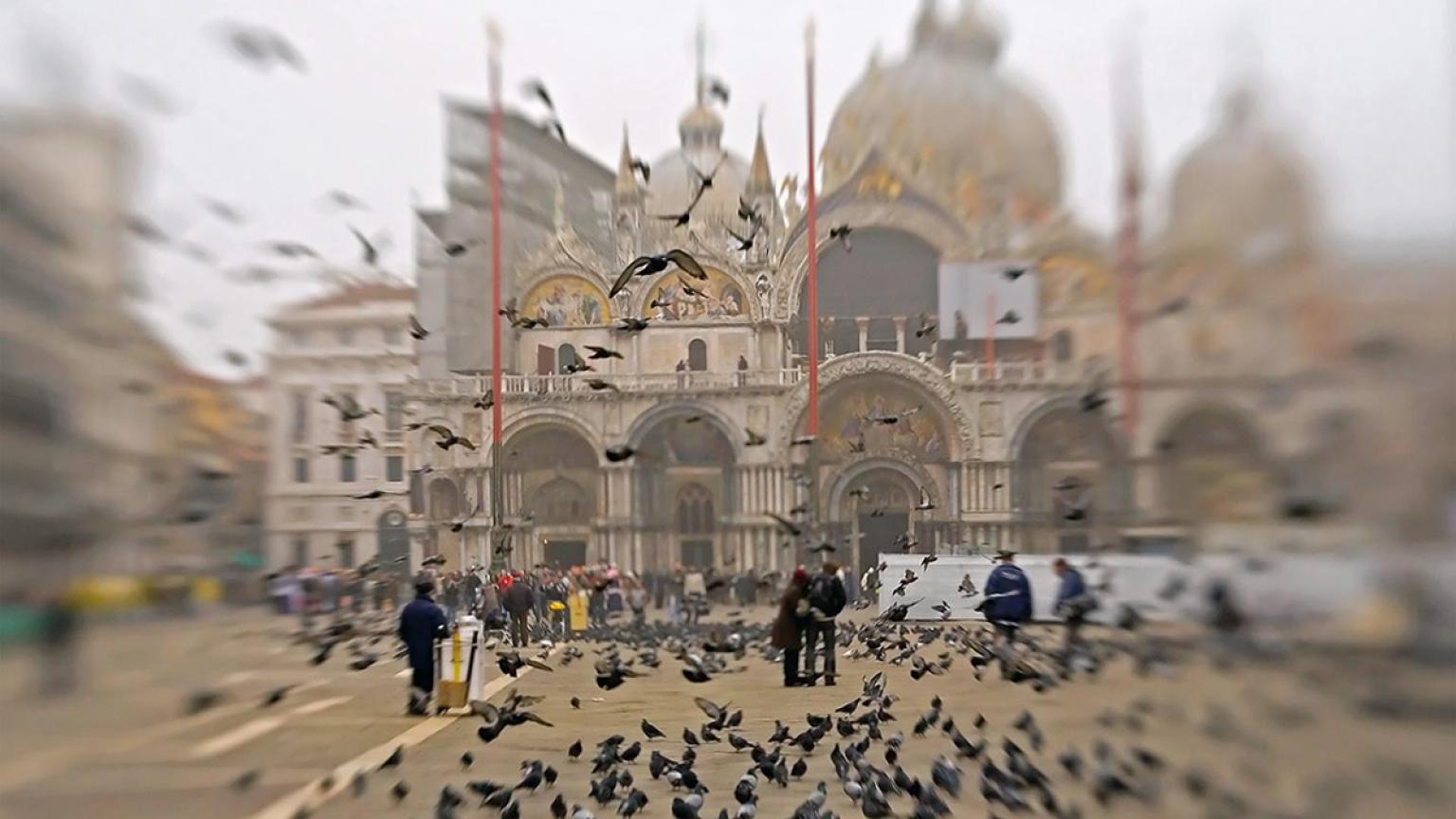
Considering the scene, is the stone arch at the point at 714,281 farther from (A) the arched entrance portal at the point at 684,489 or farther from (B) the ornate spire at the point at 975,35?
(B) the ornate spire at the point at 975,35

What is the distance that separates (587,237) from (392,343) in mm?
4110

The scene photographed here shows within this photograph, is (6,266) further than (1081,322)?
No

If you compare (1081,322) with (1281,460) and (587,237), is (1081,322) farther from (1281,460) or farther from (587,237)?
(587,237)

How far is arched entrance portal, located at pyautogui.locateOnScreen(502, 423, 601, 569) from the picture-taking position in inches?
658

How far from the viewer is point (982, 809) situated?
7.41 meters

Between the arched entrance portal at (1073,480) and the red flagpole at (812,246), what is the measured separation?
6.38 metres

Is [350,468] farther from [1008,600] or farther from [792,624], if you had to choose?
[792,624]

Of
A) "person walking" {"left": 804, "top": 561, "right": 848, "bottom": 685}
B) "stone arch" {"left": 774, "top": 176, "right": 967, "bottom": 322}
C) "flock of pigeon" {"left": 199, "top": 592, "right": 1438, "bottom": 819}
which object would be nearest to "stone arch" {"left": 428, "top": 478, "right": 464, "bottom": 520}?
"flock of pigeon" {"left": 199, "top": 592, "right": 1438, "bottom": 819}

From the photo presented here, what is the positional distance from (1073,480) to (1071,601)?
2.30ft

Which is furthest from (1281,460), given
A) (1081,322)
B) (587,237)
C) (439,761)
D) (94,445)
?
(587,237)

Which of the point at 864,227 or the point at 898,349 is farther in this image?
the point at 898,349

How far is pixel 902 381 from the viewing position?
1978 centimetres

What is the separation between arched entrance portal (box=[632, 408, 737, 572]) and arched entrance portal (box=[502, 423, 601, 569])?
5.83ft

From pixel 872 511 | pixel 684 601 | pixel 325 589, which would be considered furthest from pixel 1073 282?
pixel 684 601
